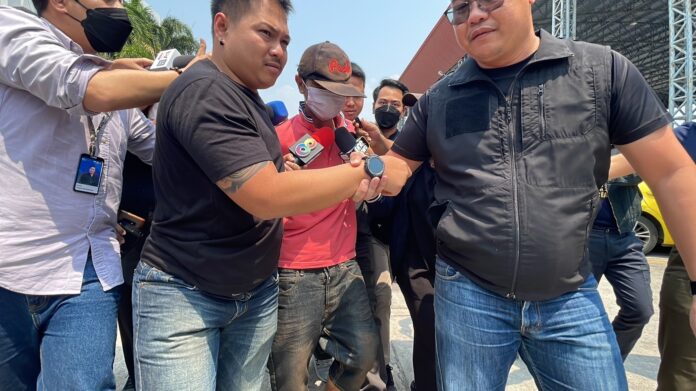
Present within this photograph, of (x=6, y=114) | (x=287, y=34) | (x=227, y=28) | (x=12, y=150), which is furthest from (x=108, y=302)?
(x=287, y=34)

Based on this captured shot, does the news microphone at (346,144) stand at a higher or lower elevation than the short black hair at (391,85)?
lower

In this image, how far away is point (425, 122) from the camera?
181 centimetres

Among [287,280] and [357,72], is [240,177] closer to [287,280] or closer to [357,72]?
[287,280]

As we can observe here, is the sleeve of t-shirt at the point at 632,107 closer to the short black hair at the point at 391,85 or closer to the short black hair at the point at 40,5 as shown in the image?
the short black hair at the point at 40,5

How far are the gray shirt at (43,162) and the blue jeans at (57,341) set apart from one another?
0.07m

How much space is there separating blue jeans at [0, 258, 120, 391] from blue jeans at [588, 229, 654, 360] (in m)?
2.92

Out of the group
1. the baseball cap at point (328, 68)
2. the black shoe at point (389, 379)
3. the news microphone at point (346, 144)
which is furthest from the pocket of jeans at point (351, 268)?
the black shoe at point (389, 379)

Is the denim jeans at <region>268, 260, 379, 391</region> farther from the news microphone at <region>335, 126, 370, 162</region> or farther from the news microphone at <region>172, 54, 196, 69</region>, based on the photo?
the news microphone at <region>172, 54, 196, 69</region>

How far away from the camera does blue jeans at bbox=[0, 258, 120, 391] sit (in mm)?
1467

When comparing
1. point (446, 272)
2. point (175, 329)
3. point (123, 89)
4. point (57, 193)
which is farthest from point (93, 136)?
point (446, 272)

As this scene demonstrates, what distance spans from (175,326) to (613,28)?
28303 millimetres

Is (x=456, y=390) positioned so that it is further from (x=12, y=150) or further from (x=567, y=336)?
(x=12, y=150)

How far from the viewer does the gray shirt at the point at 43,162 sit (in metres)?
1.36

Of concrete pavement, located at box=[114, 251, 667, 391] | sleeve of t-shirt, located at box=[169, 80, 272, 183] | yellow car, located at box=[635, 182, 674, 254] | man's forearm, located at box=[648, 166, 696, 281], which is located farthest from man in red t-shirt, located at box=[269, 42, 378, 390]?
yellow car, located at box=[635, 182, 674, 254]
